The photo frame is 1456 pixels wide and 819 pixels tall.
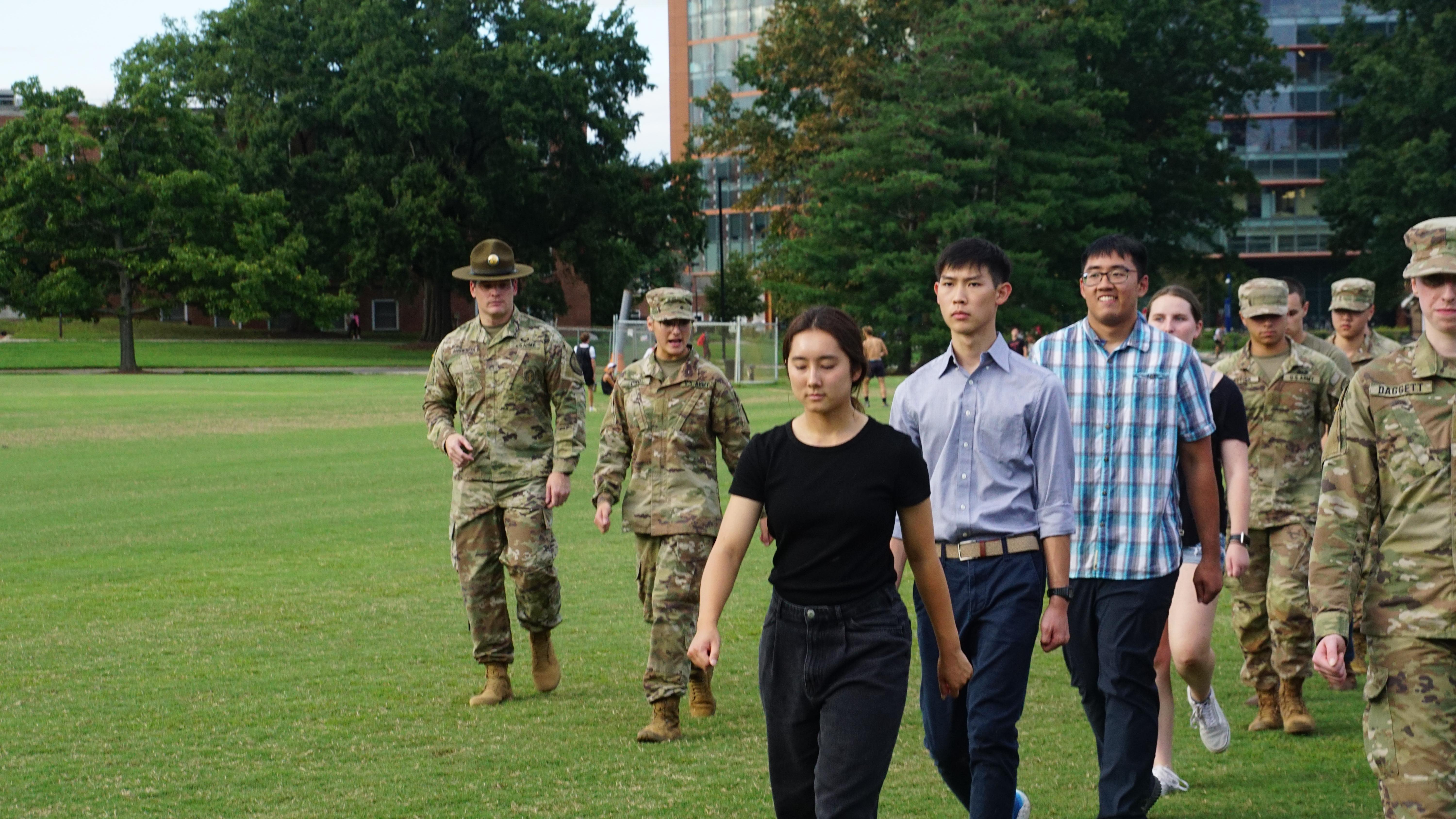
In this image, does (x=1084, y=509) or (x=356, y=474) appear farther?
(x=356, y=474)

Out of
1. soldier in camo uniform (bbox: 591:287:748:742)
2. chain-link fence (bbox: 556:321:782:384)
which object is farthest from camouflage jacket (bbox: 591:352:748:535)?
chain-link fence (bbox: 556:321:782:384)

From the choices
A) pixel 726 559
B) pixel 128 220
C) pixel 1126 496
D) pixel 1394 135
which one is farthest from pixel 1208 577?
pixel 1394 135

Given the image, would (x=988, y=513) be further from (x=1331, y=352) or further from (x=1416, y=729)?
(x=1331, y=352)

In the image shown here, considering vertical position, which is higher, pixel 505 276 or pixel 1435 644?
pixel 505 276

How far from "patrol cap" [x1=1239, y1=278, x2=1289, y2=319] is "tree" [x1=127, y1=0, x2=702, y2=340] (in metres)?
60.1

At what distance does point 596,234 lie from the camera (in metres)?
71.1

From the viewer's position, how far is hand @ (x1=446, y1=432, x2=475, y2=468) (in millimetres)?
7602

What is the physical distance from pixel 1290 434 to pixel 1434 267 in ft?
11.4

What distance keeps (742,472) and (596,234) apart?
221ft

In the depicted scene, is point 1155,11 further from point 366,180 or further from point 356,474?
point 356,474

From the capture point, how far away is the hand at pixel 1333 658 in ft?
13.4

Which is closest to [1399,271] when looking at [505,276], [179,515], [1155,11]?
[1155,11]

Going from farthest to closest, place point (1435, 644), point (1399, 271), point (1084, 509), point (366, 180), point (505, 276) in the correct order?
point (366, 180)
point (1399, 271)
point (505, 276)
point (1084, 509)
point (1435, 644)

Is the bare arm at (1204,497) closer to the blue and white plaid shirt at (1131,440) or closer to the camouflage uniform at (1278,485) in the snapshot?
the blue and white plaid shirt at (1131,440)
